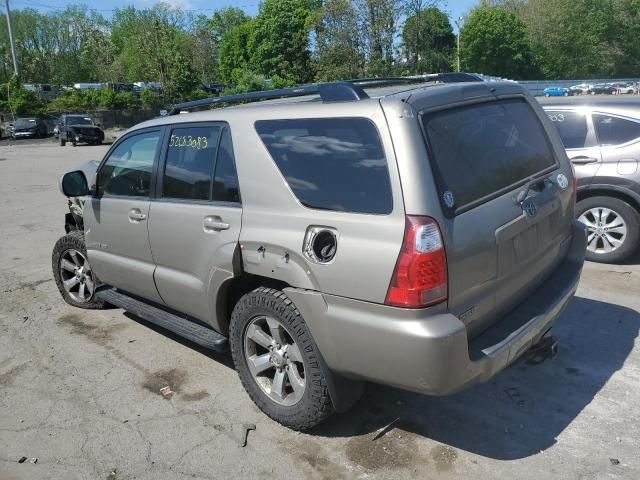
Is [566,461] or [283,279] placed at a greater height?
[283,279]

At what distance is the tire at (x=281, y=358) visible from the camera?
3.08 metres

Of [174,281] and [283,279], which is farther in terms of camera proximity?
[174,281]

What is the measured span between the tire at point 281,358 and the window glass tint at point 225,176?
0.61 meters

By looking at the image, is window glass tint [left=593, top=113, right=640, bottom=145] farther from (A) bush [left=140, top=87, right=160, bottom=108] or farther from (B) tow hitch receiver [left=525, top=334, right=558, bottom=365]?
(A) bush [left=140, top=87, right=160, bottom=108]

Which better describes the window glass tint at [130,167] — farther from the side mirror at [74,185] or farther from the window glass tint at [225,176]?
the window glass tint at [225,176]

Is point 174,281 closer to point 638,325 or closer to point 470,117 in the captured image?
point 470,117

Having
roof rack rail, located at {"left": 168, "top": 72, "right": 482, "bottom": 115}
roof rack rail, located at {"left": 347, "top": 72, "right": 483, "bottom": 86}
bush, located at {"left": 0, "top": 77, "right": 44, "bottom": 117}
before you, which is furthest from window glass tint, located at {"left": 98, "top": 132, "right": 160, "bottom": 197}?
bush, located at {"left": 0, "top": 77, "right": 44, "bottom": 117}

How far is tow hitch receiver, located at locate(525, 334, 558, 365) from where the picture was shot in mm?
3910

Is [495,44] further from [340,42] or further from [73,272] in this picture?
[73,272]

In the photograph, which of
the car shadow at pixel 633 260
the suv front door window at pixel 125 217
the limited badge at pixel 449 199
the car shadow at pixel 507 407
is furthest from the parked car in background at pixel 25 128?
the limited badge at pixel 449 199

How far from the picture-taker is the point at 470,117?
316 centimetres

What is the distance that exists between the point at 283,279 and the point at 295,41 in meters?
51.9

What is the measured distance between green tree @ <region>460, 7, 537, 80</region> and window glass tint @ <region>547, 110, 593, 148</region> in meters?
65.5

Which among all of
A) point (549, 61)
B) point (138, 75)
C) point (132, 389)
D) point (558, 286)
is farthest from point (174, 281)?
point (549, 61)
